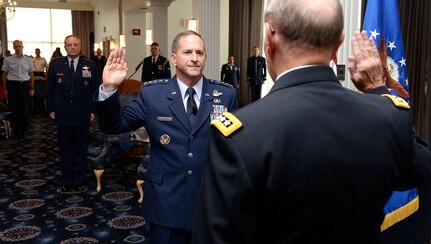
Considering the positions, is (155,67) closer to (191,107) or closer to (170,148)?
(191,107)

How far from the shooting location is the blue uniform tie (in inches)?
88.1

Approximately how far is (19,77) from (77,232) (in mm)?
4926

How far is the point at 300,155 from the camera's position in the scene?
932mm

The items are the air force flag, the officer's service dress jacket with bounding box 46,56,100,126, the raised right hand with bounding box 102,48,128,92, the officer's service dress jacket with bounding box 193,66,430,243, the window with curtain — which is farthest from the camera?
the window with curtain

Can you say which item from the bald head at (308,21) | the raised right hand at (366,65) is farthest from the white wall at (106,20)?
the bald head at (308,21)

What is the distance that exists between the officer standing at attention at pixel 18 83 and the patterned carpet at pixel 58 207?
1.65m

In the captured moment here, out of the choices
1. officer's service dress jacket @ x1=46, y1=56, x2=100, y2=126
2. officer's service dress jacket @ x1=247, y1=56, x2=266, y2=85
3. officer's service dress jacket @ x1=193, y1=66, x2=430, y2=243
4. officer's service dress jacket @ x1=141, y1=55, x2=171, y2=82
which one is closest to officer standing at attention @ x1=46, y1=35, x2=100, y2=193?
officer's service dress jacket @ x1=46, y1=56, x2=100, y2=126

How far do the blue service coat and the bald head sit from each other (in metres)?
1.23

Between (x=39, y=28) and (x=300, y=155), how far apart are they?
77.5 feet

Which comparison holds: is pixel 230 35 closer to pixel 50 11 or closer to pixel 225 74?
pixel 225 74

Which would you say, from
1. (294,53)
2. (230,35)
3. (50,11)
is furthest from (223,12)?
(294,53)

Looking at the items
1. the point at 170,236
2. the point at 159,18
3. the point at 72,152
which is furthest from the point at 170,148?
the point at 159,18

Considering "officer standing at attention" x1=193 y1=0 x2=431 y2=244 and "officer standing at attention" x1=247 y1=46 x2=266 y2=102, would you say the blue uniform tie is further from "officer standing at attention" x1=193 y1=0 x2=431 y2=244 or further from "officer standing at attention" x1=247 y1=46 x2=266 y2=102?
"officer standing at attention" x1=247 y1=46 x2=266 y2=102

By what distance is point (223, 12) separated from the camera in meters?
15.3
